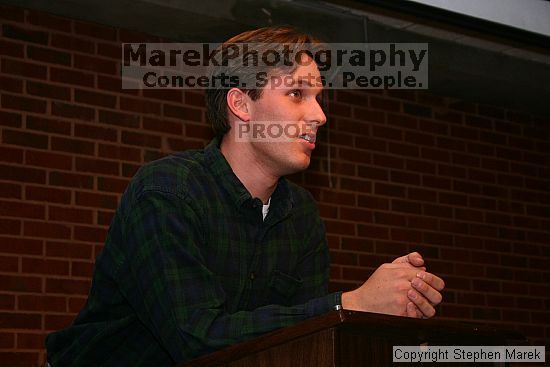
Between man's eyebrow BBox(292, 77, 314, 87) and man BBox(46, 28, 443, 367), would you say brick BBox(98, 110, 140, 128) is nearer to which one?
man BBox(46, 28, 443, 367)

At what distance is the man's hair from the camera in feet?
7.73

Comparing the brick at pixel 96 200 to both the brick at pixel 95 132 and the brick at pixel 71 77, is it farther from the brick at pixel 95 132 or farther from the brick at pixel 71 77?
the brick at pixel 71 77

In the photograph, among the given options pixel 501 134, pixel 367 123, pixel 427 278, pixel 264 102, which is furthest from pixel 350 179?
pixel 427 278

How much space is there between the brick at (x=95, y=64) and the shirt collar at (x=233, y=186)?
2051 millimetres

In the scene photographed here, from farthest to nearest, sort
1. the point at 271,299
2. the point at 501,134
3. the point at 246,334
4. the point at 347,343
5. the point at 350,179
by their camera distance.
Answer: the point at 501,134
the point at 350,179
the point at 271,299
the point at 246,334
the point at 347,343

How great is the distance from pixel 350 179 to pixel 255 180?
2.75 meters

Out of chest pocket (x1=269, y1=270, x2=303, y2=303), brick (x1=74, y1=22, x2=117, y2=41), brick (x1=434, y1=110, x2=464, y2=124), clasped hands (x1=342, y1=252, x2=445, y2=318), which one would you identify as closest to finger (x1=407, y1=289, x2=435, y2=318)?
clasped hands (x1=342, y1=252, x2=445, y2=318)

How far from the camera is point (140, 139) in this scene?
4367 millimetres

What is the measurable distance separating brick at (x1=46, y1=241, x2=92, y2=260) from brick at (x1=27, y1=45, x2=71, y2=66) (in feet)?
2.71

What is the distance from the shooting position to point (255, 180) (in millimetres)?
2287

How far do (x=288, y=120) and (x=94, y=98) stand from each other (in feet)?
7.06

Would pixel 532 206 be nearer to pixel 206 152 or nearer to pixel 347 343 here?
pixel 206 152

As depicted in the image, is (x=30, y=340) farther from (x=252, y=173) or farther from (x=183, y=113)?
(x=252, y=173)

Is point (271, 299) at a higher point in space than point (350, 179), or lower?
lower
